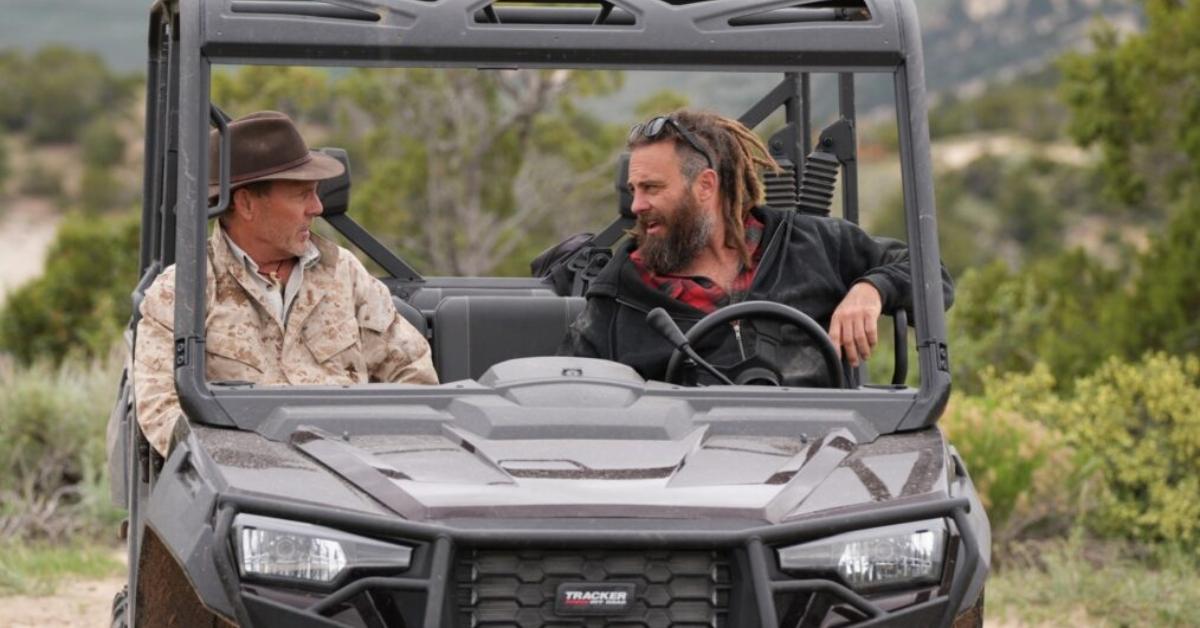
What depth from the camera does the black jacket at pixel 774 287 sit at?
475 cm

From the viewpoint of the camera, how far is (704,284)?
500 centimetres

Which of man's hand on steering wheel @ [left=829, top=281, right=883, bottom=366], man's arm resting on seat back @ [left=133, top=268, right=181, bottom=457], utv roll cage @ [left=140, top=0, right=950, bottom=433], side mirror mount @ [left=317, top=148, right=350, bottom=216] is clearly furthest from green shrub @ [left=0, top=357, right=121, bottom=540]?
utv roll cage @ [left=140, top=0, right=950, bottom=433]

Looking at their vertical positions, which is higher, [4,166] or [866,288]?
[4,166]

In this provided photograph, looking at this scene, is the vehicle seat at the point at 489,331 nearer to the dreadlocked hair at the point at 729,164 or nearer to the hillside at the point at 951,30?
the dreadlocked hair at the point at 729,164

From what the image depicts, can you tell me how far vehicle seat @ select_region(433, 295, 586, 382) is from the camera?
5.36 m

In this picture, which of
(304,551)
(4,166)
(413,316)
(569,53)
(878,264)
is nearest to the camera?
(304,551)

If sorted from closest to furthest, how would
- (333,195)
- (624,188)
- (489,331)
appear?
1. (489,331)
2. (624,188)
3. (333,195)

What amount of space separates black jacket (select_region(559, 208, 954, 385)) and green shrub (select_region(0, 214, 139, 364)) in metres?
11.6

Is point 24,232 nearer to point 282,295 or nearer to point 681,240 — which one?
point 282,295

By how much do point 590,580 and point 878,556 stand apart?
48cm

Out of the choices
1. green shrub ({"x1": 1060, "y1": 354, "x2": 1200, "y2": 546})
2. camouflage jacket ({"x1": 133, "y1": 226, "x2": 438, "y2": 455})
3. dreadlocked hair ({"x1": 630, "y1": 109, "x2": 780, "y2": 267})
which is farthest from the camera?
green shrub ({"x1": 1060, "y1": 354, "x2": 1200, "y2": 546})

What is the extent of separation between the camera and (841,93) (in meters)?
5.49

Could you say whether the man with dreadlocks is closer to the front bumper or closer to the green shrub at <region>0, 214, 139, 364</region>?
the front bumper

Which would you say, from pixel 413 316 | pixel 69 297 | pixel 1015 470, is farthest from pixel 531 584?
pixel 69 297
